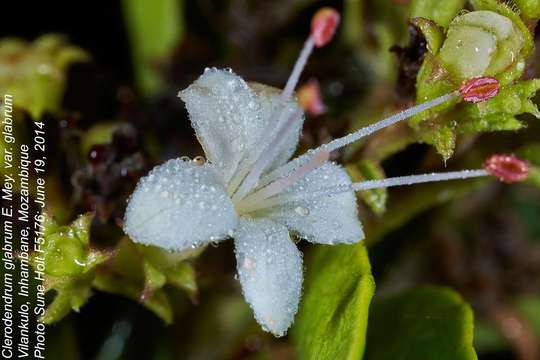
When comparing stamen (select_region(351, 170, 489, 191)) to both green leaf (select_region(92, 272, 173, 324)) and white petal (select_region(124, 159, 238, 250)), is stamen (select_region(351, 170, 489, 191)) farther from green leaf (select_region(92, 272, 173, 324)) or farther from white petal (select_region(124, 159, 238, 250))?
green leaf (select_region(92, 272, 173, 324))

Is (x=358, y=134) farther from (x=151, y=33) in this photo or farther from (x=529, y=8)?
(x=151, y=33)

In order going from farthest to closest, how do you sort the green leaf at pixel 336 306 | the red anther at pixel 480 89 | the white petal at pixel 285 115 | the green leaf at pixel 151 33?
the green leaf at pixel 151 33
the white petal at pixel 285 115
the red anther at pixel 480 89
the green leaf at pixel 336 306

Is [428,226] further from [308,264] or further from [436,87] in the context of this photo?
[436,87]

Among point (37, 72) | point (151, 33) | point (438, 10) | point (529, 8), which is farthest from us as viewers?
point (151, 33)

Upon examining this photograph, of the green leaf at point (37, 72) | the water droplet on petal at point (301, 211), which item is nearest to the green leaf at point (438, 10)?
the water droplet on petal at point (301, 211)

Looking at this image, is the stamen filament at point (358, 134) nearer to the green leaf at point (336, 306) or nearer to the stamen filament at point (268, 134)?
the stamen filament at point (268, 134)

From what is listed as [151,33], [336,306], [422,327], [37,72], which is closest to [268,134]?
[336,306]
